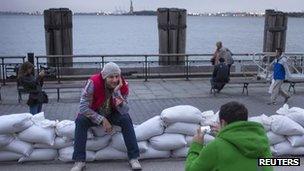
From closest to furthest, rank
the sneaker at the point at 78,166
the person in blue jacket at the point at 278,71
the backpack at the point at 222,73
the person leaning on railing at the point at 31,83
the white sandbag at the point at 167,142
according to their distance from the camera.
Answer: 1. the sneaker at the point at 78,166
2. the white sandbag at the point at 167,142
3. the person leaning on railing at the point at 31,83
4. the person in blue jacket at the point at 278,71
5. the backpack at the point at 222,73

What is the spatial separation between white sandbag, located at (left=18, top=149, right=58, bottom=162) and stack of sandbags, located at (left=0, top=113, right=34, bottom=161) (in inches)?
1.9

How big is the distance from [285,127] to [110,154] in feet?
7.66

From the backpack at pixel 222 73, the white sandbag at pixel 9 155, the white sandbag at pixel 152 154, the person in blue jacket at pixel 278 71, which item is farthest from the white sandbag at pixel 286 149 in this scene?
the backpack at pixel 222 73

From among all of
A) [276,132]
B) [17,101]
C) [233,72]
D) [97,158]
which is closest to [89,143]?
[97,158]

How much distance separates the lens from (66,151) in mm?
6172

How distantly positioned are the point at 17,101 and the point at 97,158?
230 inches

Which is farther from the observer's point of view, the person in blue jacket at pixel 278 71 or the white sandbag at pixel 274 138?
the person in blue jacket at pixel 278 71

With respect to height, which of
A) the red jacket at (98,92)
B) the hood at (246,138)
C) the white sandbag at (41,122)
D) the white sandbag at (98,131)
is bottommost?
the white sandbag at (98,131)

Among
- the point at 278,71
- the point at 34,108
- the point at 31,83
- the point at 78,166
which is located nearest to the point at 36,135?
the point at 78,166

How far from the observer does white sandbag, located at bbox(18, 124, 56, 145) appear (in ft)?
19.9

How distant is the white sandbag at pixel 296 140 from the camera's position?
644cm

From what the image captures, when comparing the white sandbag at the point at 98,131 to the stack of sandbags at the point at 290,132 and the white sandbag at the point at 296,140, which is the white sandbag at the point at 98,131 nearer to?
the stack of sandbags at the point at 290,132

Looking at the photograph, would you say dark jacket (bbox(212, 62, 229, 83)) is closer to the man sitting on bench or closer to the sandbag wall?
the man sitting on bench

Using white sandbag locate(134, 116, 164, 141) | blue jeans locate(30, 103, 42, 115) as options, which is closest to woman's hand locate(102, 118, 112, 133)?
white sandbag locate(134, 116, 164, 141)
